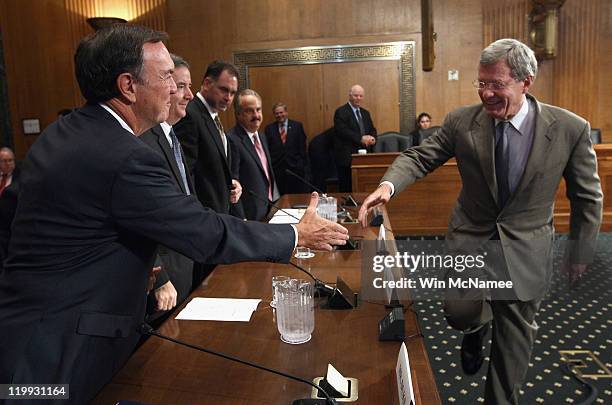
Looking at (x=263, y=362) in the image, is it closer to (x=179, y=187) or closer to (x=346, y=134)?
(x=179, y=187)

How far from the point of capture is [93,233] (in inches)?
51.5

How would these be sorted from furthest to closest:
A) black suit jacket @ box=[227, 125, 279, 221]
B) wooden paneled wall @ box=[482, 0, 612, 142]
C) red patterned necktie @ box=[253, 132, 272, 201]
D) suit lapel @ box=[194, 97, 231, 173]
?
wooden paneled wall @ box=[482, 0, 612, 142], red patterned necktie @ box=[253, 132, 272, 201], black suit jacket @ box=[227, 125, 279, 221], suit lapel @ box=[194, 97, 231, 173]

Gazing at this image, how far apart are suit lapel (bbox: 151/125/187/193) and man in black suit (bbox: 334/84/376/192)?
14.6ft

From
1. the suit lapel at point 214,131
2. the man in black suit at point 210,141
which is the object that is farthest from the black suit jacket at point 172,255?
the suit lapel at point 214,131

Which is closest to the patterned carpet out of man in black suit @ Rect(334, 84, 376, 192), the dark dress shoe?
the dark dress shoe

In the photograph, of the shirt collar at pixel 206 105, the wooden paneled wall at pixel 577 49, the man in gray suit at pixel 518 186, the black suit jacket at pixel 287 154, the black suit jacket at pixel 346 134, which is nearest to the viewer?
the man in gray suit at pixel 518 186

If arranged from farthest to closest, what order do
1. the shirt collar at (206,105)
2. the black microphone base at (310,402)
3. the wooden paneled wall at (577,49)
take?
1. the wooden paneled wall at (577,49)
2. the shirt collar at (206,105)
3. the black microphone base at (310,402)

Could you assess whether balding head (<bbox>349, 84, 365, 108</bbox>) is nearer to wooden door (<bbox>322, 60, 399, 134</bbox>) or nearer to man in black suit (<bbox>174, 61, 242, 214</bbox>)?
wooden door (<bbox>322, 60, 399, 134</bbox>)

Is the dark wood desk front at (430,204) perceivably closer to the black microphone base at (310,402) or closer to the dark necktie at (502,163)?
the dark necktie at (502,163)

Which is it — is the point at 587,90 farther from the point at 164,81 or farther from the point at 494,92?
the point at 164,81

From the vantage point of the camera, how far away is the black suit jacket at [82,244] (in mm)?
1265

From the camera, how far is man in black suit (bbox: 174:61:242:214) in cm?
Answer: 304

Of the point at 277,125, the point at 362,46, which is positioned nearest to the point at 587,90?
the point at 362,46

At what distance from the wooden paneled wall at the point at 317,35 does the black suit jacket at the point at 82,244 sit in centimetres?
700
